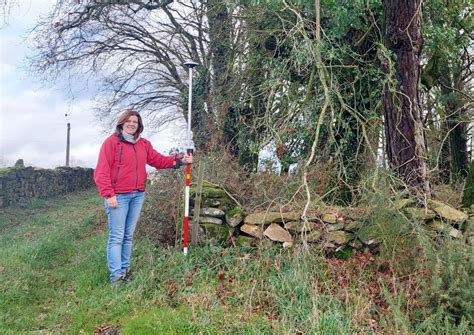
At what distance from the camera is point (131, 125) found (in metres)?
4.68

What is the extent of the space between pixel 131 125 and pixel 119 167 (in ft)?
1.64

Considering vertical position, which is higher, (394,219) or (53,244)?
(394,219)

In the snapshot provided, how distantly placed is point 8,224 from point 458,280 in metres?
10.2

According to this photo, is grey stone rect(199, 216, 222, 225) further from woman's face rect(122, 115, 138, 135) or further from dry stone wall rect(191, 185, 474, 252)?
woman's face rect(122, 115, 138, 135)

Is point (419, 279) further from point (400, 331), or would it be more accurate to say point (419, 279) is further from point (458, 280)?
point (400, 331)

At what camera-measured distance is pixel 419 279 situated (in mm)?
3896

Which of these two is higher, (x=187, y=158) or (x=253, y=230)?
(x=187, y=158)

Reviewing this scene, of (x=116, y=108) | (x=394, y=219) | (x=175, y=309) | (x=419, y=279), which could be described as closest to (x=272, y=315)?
(x=175, y=309)

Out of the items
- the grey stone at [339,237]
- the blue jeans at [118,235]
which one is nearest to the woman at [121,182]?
the blue jeans at [118,235]

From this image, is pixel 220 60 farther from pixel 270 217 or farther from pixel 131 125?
pixel 270 217

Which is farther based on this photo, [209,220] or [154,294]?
[209,220]

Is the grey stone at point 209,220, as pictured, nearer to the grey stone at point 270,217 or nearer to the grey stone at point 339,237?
the grey stone at point 270,217

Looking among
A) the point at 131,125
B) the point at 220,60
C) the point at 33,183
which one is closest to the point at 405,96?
the point at 131,125

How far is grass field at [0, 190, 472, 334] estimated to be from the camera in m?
3.47
